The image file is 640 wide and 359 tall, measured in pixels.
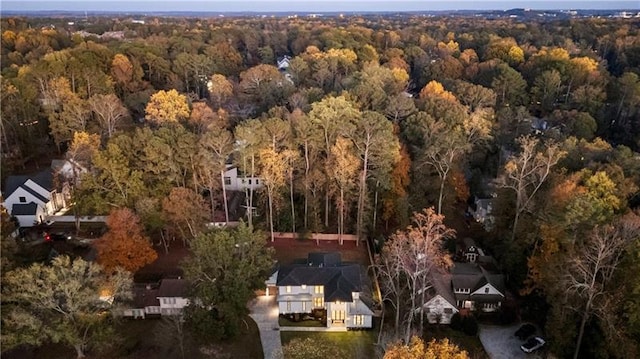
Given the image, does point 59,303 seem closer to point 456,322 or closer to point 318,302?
point 318,302

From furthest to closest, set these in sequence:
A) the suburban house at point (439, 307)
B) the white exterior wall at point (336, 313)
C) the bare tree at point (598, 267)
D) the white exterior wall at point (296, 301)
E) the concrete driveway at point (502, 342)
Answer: the white exterior wall at point (296, 301) < the suburban house at point (439, 307) < the white exterior wall at point (336, 313) < the concrete driveway at point (502, 342) < the bare tree at point (598, 267)

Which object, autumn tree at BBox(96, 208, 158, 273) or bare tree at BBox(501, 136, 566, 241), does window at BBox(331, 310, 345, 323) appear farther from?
bare tree at BBox(501, 136, 566, 241)

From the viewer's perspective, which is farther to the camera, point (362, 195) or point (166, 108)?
point (166, 108)

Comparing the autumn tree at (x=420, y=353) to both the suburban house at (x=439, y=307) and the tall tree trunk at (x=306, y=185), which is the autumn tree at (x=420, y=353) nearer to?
the suburban house at (x=439, y=307)

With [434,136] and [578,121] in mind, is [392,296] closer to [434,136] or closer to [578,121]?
[434,136]

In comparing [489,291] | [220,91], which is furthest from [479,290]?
[220,91]

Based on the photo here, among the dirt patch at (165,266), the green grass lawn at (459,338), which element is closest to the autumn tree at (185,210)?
the dirt patch at (165,266)
